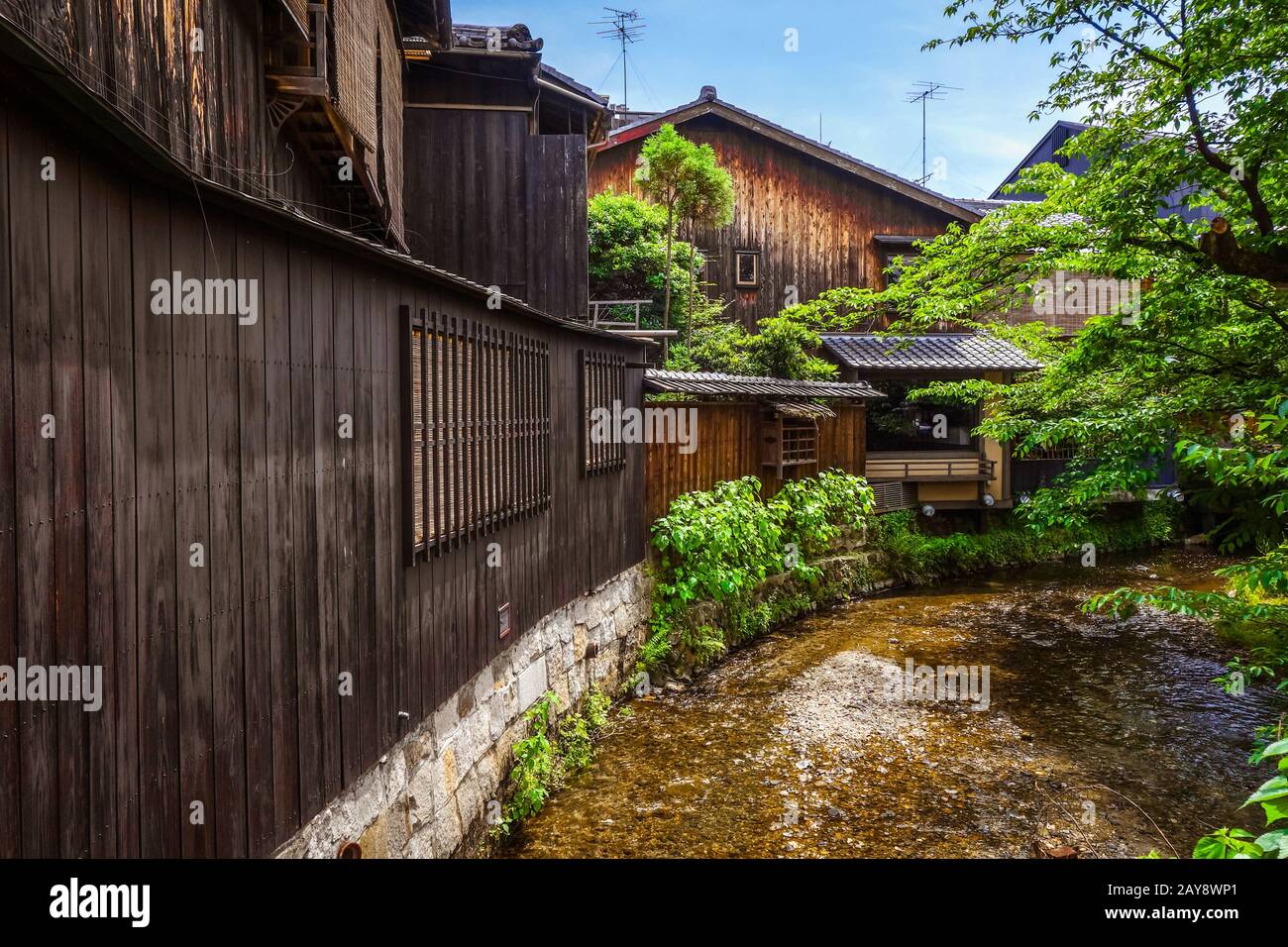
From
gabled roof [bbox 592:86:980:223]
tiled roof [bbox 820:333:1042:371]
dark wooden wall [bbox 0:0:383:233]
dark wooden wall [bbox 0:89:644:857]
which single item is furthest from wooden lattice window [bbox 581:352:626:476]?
gabled roof [bbox 592:86:980:223]

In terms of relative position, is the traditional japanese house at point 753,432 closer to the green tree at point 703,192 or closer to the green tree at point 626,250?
the green tree at point 703,192

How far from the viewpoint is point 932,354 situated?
2222 centimetres

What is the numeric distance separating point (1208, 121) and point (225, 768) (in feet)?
32.0

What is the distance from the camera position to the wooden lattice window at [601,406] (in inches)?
394

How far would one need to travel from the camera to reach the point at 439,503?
6250 mm

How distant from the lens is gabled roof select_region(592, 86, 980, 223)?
22.0m

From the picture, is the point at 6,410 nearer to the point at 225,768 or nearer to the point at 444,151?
the point at 225,768

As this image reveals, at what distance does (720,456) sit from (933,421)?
11205mm

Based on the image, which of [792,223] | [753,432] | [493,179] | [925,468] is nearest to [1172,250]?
[753,432]

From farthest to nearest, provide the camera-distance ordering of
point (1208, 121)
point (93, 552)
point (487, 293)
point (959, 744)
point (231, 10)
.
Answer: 1. point (959, 744)
2. point (1208, 121)
3. point (487, 293)
4. point (231, 10)
5. point (93, 552)
